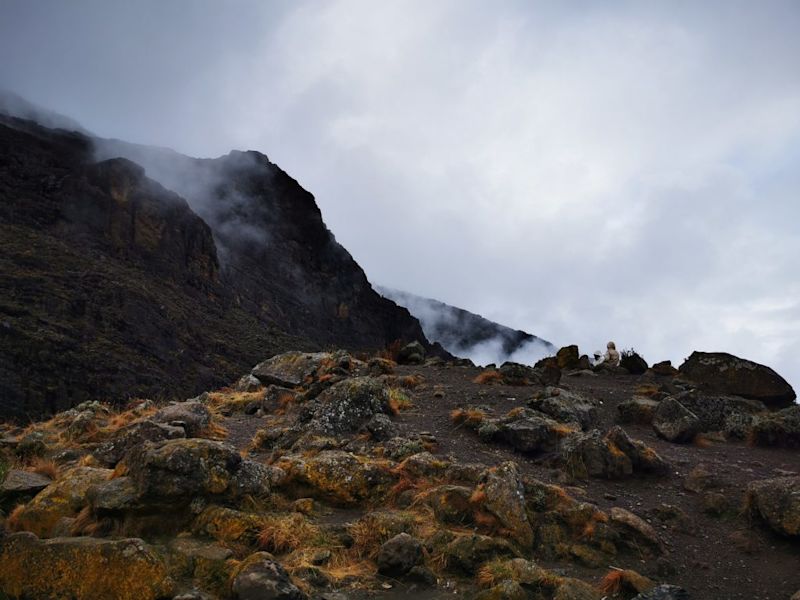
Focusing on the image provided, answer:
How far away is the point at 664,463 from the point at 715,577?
11.7 ft

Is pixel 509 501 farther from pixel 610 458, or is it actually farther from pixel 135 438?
pixel 135 438

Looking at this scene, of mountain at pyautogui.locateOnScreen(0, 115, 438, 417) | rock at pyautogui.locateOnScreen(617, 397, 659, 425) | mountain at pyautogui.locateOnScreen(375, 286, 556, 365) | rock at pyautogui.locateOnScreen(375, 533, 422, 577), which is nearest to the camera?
rock at pyautogui.locateOnScreen(375, 533, 422, 577)

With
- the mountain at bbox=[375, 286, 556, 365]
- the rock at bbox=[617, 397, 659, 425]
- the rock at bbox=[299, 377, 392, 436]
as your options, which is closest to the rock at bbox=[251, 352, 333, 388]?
the rock at bbox=[299, 377, 392, 436]

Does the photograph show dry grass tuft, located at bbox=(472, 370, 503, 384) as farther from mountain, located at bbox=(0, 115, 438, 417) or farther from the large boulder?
mountain, located at bbox=(0, 115, 438, 417)

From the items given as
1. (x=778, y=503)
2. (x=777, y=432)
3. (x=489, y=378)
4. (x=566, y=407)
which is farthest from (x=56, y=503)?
(x=777, y=432)

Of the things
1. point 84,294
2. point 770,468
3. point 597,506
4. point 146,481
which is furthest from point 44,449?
point 84,294

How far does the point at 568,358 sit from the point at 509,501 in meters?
15.2

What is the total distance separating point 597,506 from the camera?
880cm

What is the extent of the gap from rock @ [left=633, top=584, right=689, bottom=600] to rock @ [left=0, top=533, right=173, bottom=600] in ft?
16.1

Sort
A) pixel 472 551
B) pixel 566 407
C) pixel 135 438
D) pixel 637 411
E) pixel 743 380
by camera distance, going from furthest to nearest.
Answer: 1. pixel 743 380
2. pixel 637 411
3. pixel 566 407
4. pixel 135 438
5. pixel 472 551

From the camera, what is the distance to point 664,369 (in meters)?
20.5

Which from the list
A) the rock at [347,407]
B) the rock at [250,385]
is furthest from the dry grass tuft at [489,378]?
the rock at [250,385]

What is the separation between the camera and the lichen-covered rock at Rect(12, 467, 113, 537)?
7828 millimetres

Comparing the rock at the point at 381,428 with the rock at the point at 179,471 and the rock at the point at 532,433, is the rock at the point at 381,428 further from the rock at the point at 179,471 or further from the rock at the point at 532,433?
the rock at the point at 179,471
